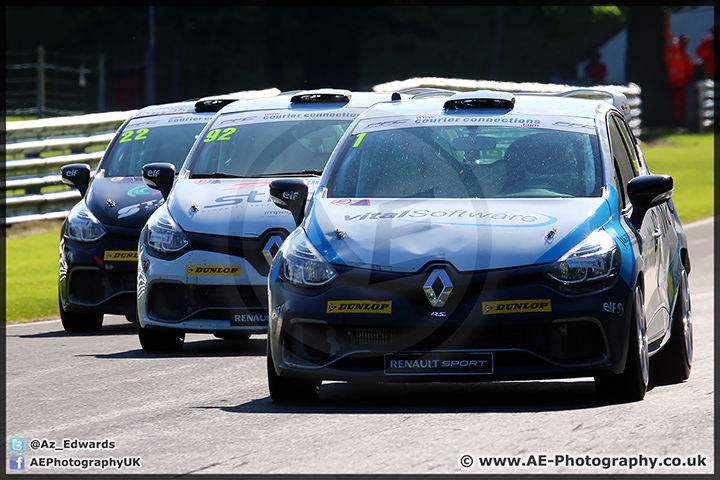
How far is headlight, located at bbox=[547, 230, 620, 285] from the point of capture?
21.7 feet

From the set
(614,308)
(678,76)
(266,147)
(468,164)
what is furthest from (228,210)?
(678,76)

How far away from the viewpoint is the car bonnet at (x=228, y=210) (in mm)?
9586

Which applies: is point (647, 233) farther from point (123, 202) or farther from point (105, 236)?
point (123, 202)

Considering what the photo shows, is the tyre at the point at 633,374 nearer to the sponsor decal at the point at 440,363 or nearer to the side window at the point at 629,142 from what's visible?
the sponsor decal at the point at 440,363

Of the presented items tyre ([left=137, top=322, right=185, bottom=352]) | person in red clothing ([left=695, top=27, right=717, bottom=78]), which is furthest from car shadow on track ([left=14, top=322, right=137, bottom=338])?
person in red clothing ([left=695, top=27, right=717, bottom=78])

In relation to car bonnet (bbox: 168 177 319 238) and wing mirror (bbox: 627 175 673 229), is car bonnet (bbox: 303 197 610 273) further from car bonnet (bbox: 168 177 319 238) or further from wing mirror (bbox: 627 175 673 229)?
car bonnet (bbox: 168 177 319 238)

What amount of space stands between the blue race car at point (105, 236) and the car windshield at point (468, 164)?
3.71 metres

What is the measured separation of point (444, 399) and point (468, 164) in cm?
142

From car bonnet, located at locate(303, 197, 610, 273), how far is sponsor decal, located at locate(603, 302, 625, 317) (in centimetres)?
35

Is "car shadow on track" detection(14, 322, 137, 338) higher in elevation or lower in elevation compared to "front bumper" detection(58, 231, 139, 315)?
lower

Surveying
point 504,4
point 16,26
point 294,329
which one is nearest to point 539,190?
point 294,329

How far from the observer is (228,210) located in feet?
32.0

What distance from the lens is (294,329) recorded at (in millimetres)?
6848

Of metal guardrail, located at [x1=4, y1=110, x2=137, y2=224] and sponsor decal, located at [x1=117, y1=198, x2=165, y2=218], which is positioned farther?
metal guardrail, located at [x1=4, y1=110, x2=137, y2=224]
